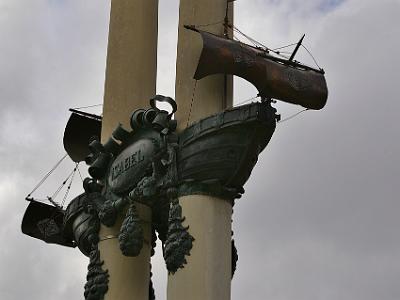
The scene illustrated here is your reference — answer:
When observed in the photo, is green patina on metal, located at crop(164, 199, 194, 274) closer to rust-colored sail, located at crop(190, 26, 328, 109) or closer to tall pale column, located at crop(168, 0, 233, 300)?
tall pale column, located at crop(168, 0, 233, 300)

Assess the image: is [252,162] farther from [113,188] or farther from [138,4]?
[138,4]

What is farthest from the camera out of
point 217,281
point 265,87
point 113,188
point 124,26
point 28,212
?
point 28,212

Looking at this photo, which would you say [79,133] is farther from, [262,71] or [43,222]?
[262,71]

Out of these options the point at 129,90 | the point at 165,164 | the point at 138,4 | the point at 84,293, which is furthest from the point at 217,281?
the point at 138,4

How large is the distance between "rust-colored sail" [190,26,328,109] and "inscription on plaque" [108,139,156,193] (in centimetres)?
153

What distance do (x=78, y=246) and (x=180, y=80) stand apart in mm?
3860

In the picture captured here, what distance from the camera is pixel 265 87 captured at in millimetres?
19094

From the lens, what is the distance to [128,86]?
21.4 m

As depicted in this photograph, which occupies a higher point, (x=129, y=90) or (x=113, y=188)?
(x=129, y=90)

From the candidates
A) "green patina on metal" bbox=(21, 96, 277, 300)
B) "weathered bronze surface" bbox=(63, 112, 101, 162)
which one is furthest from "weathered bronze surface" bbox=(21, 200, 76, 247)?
"green patina on metal" bbox=(21, 96, 277, 300)

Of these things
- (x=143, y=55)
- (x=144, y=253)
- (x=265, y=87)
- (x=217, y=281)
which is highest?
(x=143, y=55)

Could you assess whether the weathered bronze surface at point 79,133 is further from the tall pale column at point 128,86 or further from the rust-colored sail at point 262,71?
the rust-colored sail at point 262,71

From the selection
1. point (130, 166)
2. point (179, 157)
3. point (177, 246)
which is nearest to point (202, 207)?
point (177, 246)

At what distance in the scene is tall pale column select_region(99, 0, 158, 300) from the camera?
20203 millimetres
